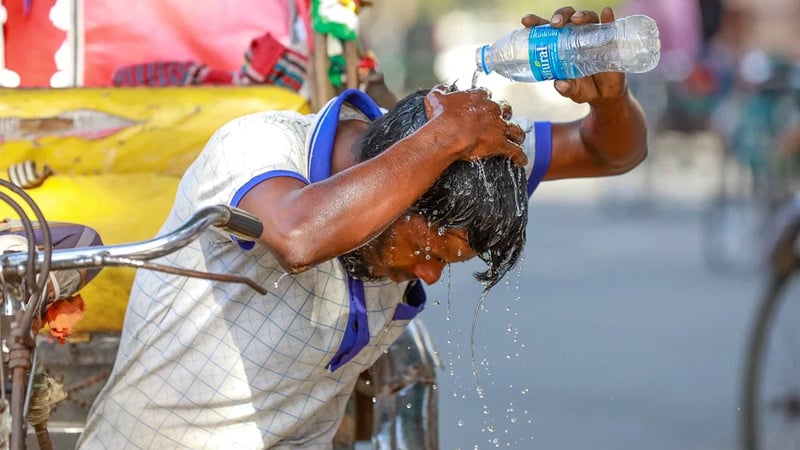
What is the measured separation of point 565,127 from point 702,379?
392cm

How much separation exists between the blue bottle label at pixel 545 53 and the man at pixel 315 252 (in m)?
0.03

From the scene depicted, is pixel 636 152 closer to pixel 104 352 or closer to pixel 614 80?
pixel 614 80

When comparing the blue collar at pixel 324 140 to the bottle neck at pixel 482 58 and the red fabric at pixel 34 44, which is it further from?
the red fabric at pixel 34 44

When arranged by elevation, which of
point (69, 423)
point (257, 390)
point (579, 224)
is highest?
point (257, 390)

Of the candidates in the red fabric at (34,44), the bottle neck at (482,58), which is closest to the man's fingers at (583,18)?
the bottle neck at (482,58)

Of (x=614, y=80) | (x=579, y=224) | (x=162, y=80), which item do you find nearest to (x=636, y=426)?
(x=162, y=80)

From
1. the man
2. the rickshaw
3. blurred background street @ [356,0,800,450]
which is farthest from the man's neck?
blurred background street @ [356,0,800,450]

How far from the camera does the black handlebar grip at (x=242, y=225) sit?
6.47ft

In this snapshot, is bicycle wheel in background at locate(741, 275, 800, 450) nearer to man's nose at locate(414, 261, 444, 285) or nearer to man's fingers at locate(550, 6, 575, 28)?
man's fingers at locate(550, 6, 575, 28)

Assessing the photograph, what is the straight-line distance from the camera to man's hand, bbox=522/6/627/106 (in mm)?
2518

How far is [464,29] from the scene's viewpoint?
24.0 meters

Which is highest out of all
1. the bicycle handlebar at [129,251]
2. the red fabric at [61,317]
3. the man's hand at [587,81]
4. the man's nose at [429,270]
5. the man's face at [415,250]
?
the man's hand at [587,81]

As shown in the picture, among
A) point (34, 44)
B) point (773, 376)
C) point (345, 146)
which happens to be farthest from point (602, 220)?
point (345, 146)

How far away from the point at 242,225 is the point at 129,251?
7.0 inches
